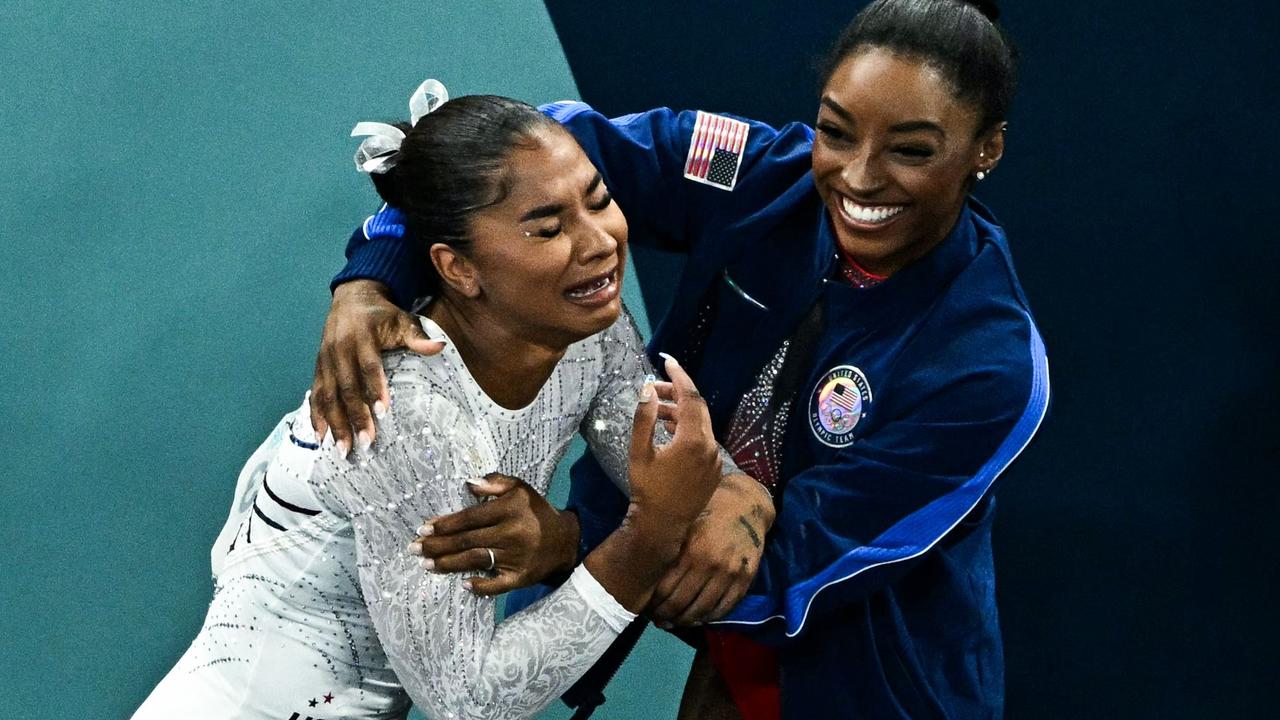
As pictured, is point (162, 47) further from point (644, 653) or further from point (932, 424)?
point (932, 424)

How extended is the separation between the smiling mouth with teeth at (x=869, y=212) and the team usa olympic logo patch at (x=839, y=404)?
165 millimetres

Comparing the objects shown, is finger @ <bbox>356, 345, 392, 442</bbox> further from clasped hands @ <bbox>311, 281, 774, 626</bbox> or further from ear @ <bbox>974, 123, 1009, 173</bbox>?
ear @ <bbox>974, 123, 1009, 173</bbox>

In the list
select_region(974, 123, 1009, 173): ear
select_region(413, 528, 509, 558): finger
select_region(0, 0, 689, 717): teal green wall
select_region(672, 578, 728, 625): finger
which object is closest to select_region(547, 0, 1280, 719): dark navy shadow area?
select_region(0, 0, 689, 717): teal green wall

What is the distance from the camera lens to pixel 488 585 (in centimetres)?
157

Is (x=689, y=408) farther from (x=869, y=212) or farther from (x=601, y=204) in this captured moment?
(x=869, y=212)

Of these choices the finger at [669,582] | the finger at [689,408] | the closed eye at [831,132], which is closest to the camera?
the finger at [689,408]

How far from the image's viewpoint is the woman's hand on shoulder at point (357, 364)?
5.10 feet

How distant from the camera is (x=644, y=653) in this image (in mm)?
2635

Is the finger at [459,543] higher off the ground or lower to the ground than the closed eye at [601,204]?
lower

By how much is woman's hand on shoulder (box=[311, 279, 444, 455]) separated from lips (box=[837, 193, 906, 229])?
0.48 m

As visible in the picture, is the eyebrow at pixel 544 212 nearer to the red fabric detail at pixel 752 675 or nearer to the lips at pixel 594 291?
the lips at pixel 594 291

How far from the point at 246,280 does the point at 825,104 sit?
110 cm

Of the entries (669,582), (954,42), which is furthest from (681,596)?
(954,42)

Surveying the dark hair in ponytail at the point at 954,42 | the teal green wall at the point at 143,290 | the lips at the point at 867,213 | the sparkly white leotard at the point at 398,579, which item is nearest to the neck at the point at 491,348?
the sparkly white leotard at the point at 398,579
